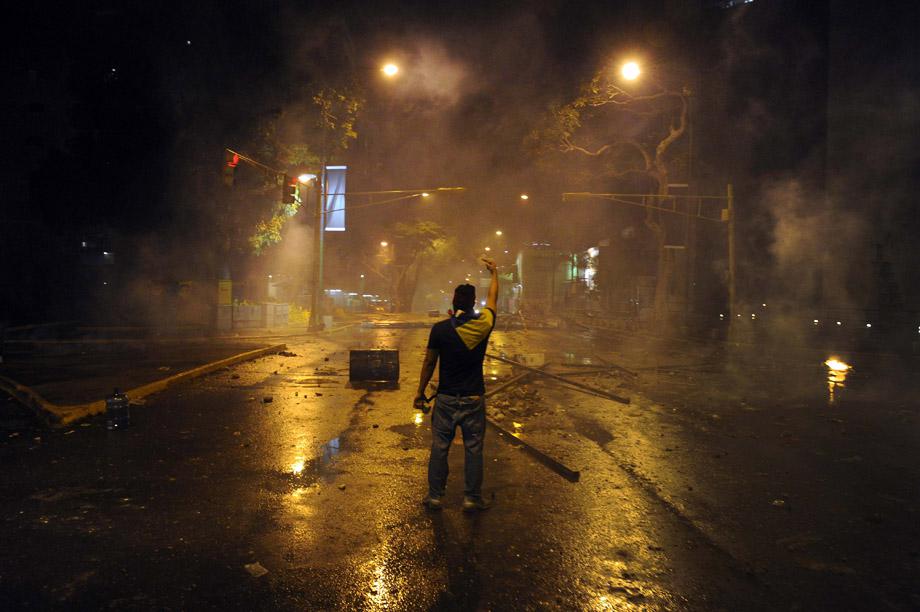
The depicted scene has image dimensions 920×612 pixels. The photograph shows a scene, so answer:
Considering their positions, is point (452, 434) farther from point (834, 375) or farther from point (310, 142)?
point (310, 142)

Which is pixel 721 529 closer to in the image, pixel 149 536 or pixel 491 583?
pixel 491 583

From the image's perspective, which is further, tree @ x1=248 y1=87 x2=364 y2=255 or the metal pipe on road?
tree @ x1=248 y1=87 x2=364 y2=255

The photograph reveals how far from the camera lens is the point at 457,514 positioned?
15.4 feet

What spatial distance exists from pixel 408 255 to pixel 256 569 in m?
48.5

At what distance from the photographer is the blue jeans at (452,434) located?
4.66 meters

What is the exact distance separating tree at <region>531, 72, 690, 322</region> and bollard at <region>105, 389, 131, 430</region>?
25.3m

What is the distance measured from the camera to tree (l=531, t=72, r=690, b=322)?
28.9 m

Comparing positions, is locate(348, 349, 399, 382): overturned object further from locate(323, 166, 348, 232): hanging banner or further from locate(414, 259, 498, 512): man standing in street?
locate(323, 166, 348, 232): hanging banner

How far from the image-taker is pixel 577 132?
3150cm

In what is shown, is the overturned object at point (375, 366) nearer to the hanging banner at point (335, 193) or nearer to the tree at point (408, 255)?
the hanging banner at point (335, 193)

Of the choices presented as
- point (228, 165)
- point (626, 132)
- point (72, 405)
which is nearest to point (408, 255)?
point (626, 132)

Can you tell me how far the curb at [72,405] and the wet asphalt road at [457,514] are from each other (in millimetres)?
322

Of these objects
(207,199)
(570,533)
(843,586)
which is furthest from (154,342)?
(843,586)

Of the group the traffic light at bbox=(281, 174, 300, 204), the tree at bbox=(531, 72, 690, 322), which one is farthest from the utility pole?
the tree at bbox=(531, 72, 690, 322)
